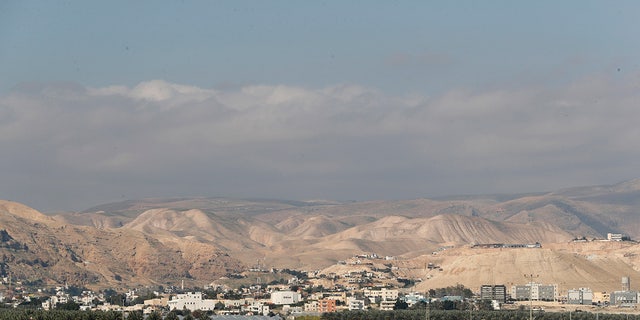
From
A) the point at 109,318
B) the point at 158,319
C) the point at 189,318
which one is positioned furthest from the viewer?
the point at 189,318

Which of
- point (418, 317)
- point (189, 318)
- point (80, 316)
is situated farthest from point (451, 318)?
point (80, 316)

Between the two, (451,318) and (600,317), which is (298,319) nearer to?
(451,318)

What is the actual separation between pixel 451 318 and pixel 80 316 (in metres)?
60.5

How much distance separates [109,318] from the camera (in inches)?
5969

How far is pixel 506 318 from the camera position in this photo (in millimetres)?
192625

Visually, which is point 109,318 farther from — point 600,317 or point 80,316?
point 600,317

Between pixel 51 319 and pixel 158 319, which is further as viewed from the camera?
pixel 158 319

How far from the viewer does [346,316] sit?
643 ft

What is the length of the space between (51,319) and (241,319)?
1937 inches

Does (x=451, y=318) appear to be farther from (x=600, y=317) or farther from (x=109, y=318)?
(x=109, y=318)

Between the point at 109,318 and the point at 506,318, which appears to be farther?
the point at 506,318

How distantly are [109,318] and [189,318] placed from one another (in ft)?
115

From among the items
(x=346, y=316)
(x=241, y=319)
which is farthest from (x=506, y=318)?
(x=241, y=319)

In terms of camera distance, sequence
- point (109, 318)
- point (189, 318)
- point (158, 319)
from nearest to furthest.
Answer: point (109, 318)
point (158, 319)
point (189, 318)
